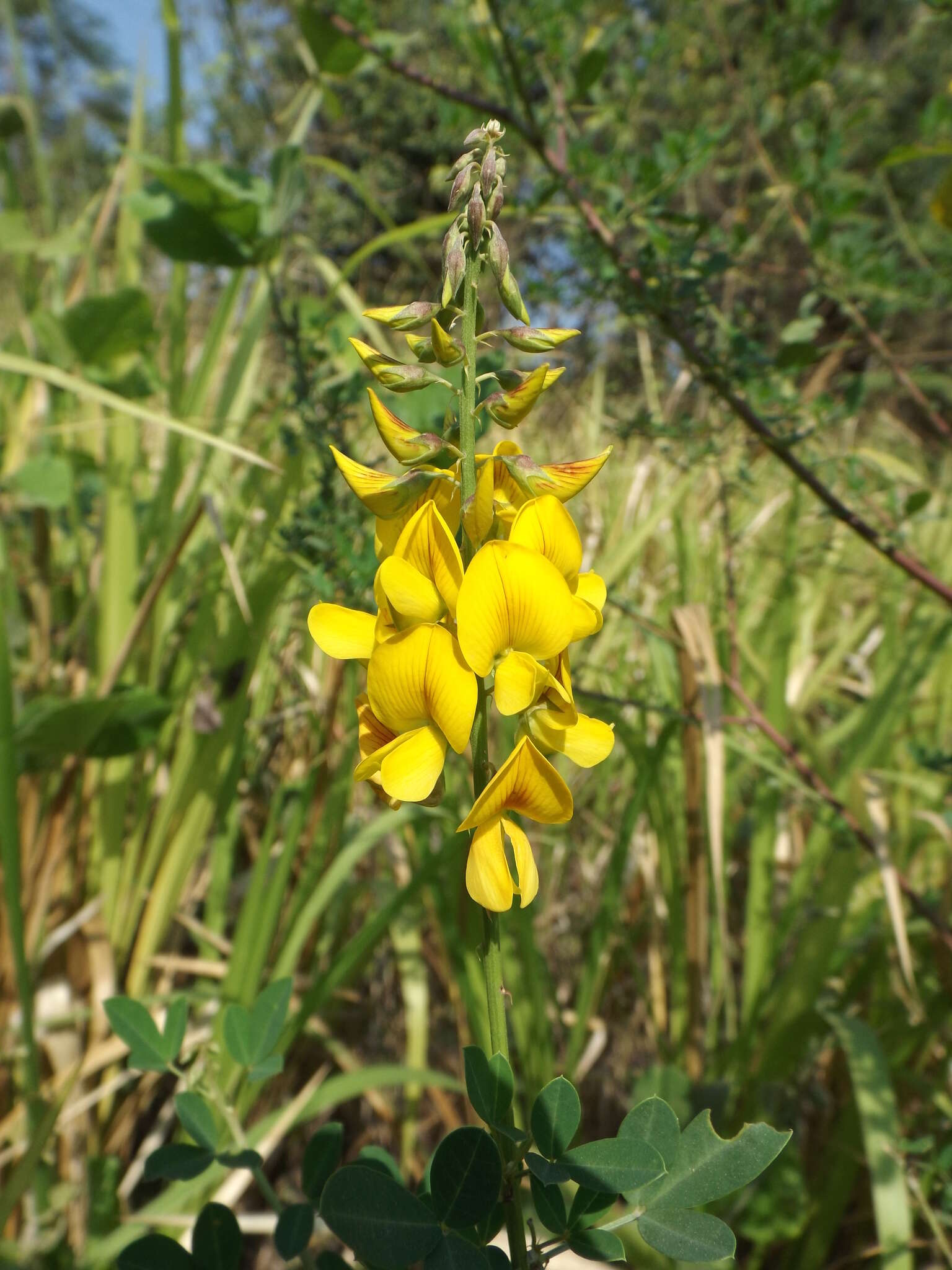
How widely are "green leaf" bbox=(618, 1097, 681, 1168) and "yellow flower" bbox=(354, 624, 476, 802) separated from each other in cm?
22

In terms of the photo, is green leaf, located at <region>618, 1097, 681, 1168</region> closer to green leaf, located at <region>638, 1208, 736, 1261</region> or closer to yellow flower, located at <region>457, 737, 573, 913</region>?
green leaf, located at <region>638, 1208, 736, 1261</region>

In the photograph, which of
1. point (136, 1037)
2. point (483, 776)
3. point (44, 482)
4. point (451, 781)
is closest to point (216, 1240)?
point (136, 1037)

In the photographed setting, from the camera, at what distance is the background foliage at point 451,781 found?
41.6 inches

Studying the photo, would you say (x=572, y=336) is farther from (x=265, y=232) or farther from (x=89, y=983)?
(x=89, y=983)

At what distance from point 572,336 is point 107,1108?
3.84ft

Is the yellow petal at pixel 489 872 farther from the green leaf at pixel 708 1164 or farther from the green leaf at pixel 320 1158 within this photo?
the green leaf at pixel 320 1158

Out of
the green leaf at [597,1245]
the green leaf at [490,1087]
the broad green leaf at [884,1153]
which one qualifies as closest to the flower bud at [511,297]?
the green leaf at [490,1087]

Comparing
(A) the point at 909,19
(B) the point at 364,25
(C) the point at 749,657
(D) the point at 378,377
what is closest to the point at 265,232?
(B) the point at 364,25

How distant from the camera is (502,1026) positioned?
445 mm

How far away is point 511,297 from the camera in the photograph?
50 cm

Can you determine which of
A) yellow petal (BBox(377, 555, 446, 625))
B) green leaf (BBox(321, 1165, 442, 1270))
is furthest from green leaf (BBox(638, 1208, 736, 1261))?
yellow petal (BBox(377, 555, 446, 625))

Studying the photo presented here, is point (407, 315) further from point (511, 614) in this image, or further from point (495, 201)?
point (511, 614)

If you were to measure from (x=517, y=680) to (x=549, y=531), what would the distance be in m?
0.10

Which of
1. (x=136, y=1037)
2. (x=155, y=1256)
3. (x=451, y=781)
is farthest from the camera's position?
(x=451, y=781)
